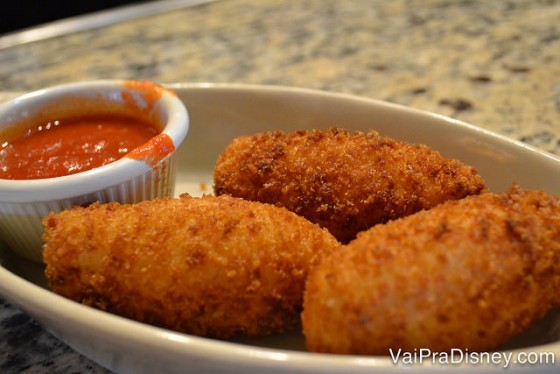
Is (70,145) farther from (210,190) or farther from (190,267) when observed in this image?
(190,267)

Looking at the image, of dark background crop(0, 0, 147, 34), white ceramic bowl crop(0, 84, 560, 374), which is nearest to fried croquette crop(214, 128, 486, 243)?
white ceramic bowl crop(0, 84, 560, 374)

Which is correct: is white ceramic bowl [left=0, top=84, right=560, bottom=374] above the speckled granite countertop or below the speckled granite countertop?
above

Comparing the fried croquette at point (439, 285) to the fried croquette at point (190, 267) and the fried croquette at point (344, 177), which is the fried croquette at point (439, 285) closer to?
the fried croquette at point (190, 267)

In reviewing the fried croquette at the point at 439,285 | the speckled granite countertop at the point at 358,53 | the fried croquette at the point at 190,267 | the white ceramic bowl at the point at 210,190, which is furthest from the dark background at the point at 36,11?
the fried croquette at the point at 439,285

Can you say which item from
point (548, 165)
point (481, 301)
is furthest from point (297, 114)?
point (481, 301)

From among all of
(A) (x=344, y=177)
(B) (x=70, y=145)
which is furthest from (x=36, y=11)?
(A) (x=344, y=177)

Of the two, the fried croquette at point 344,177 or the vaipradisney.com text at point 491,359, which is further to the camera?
the fried croquette at point 344,177

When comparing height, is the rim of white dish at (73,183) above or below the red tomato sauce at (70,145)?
above

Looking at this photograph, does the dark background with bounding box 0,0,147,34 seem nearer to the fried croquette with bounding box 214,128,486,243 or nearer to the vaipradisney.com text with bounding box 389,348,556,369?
the fried croquette with bounding box 214,128,486,243
